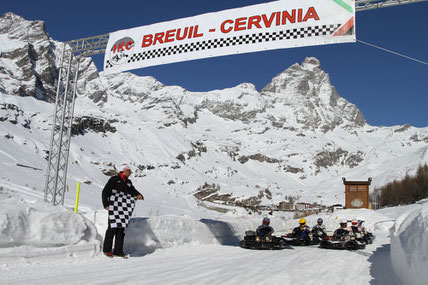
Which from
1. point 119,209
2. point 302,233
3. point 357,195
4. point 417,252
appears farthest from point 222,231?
point 357,195

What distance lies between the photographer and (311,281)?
15.6 feet

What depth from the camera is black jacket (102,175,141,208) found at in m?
6.00

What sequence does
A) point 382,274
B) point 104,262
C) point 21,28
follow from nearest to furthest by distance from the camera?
point 104,262
point 382,274
point 21,28

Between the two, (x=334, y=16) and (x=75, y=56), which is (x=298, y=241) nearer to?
(x=334, y=16)

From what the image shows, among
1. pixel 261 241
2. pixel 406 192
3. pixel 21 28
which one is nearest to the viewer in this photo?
pixel 261 241

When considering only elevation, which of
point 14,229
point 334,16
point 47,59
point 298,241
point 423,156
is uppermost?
point 47,59

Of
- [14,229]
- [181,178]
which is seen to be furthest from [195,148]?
[14,229]

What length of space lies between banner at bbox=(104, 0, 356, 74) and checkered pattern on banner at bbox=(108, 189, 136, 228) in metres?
6.24

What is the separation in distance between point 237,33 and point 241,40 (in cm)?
25

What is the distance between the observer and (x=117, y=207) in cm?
612

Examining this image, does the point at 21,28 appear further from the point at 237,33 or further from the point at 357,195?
the point at 237,33

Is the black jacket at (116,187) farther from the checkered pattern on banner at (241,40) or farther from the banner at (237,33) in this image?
the checkered pattern on banner at (241,40)

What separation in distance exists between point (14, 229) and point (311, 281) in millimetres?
3863

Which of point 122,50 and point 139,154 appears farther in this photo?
point 139,154
